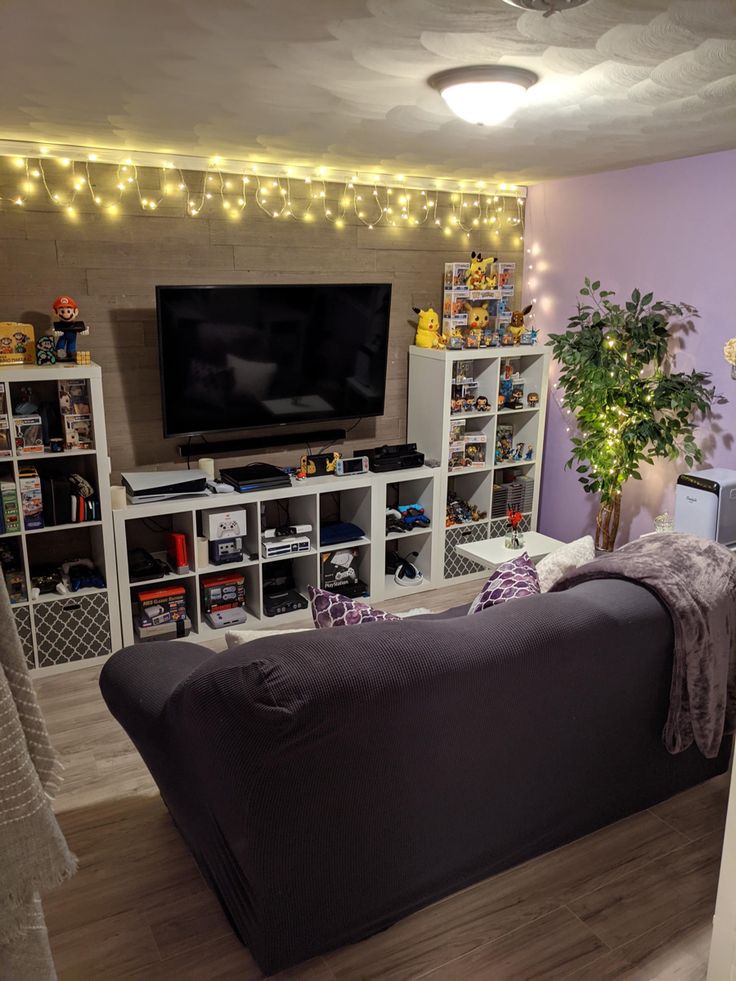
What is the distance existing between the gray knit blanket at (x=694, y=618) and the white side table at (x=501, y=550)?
5.03 ft

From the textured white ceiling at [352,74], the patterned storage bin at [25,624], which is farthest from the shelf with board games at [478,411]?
the patterned storage bin at [25,624]

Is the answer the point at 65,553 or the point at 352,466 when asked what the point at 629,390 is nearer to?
the point at 352,466

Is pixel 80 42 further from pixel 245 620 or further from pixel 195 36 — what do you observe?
pixel 245 620

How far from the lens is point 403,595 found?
183 inches

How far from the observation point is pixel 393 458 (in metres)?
4.50

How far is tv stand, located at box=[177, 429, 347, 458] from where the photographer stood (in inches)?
167

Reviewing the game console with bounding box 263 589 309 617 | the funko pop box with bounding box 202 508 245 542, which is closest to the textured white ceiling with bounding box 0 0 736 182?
the funko pop box with bounding box 202 508 245 542

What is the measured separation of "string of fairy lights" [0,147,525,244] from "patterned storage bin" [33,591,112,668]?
185cm

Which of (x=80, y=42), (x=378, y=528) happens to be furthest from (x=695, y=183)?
(x=80, y=42)

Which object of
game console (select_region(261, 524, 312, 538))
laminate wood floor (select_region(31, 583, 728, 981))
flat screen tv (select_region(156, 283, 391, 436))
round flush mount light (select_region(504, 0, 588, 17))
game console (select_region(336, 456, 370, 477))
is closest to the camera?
round flush mount light (select_region(504, 0, 588, 17))

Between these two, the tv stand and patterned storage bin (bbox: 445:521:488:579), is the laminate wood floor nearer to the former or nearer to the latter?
the tv stand

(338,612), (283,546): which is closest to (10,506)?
(283,546)

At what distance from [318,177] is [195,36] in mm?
2430

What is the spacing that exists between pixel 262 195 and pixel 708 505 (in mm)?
2785
